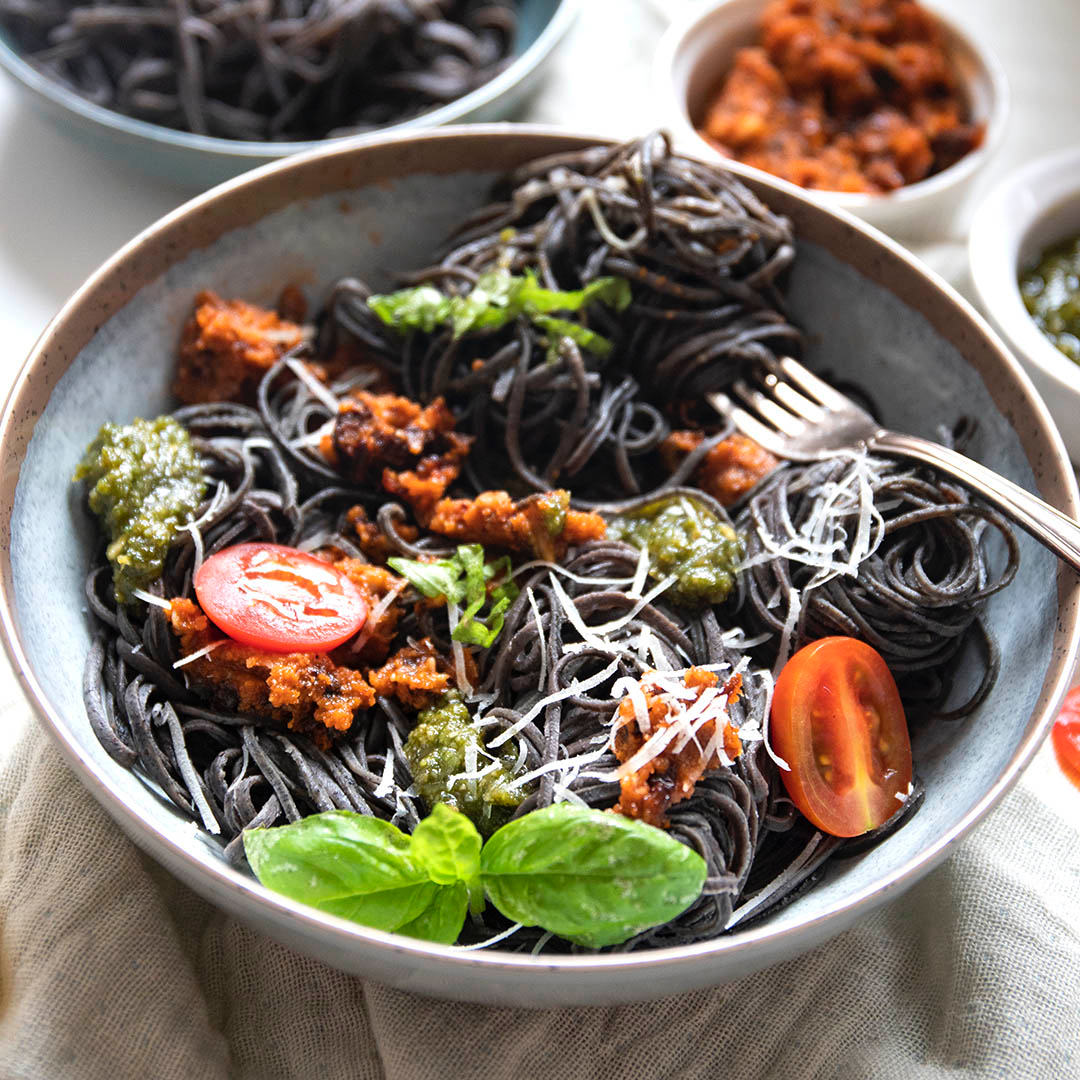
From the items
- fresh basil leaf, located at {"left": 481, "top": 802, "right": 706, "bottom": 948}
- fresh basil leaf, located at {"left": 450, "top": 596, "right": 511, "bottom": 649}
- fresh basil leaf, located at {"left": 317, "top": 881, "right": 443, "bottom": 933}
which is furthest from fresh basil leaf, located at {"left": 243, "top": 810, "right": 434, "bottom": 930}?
fresh basil leaf, located at {"left": 450, "top": 596, "right": 511, "bottom": 649}

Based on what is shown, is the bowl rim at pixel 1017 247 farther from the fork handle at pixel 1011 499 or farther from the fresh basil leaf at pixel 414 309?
the fresh basil leaf at pixel 414 309

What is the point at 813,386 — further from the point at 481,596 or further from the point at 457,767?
the point at 457,767

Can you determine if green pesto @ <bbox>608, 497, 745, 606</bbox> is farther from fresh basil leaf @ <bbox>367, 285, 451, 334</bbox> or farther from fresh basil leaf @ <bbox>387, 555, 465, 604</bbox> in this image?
fresh basil leaf @ <bbox>367, 285, 451, 334</bbox>

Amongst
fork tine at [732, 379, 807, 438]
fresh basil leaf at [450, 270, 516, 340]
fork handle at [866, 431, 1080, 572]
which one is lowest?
fork tine at [732, 379, 807, 438]

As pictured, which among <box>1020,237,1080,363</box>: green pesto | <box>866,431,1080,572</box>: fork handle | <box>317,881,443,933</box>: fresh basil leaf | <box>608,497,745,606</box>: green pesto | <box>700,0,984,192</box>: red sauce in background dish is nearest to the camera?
<box>317,881,443,933</box>: fresh basil leaf

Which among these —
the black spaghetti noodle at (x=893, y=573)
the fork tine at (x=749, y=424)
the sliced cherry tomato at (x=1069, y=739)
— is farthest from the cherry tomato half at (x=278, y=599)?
the sliced cherry tomato at (x=1069, y=739)

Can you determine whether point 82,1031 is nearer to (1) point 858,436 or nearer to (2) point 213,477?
(2) point 213,477

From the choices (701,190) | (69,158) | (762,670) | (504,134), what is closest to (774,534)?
(762,670)
